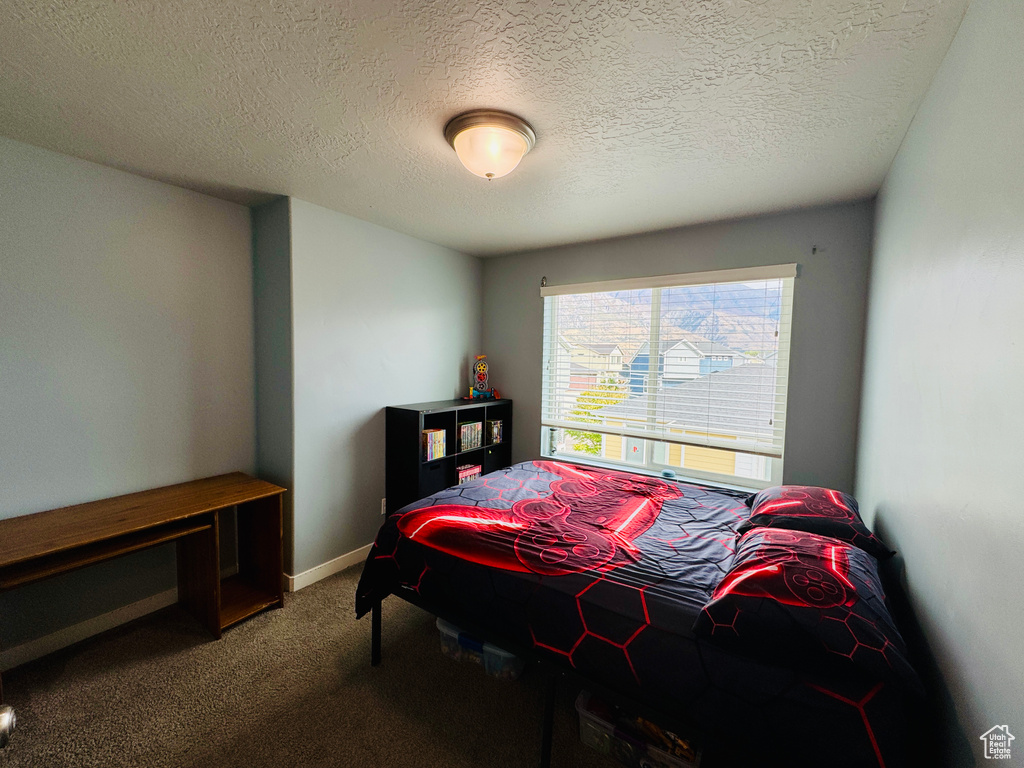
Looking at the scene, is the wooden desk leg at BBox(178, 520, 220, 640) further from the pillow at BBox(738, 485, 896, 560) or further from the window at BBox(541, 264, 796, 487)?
the pillow at BBox(738, 485, 896, 560)

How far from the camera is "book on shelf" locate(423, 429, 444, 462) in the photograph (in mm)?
3123

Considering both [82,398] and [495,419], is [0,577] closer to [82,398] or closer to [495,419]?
[82,398]

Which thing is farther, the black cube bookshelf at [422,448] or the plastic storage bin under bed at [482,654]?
the black cube bookshelf at [422,448]

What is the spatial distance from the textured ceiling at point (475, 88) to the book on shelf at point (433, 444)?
1.70m

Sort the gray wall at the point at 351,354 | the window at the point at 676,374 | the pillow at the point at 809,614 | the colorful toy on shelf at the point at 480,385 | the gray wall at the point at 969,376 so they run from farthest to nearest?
the colorful toy on shelf at the point at 480,385, the window at the point at 676,374, the gray wall at the point at 351,354, the pillow at the point at 809,614, the gray wall at the point at 969,376

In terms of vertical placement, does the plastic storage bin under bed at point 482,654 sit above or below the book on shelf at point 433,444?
below

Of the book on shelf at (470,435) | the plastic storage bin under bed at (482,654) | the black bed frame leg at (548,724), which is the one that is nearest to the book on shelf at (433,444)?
the book on shelf at (470,435)

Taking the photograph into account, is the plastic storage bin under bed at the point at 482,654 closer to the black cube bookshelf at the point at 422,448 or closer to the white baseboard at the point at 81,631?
the black cube bookshelf at the point at 422,448

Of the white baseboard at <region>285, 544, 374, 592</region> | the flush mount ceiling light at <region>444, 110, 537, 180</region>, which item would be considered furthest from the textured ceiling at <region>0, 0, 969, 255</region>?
the white baseboard at <region>285, 544, 374, 592</region>

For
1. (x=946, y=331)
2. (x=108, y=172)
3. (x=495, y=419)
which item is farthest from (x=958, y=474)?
(x=108, y=172)

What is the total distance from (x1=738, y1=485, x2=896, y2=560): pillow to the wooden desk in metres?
2.63

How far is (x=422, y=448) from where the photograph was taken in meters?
3.07

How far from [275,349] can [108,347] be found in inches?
31.0

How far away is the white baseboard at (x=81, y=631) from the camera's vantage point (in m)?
1.96
